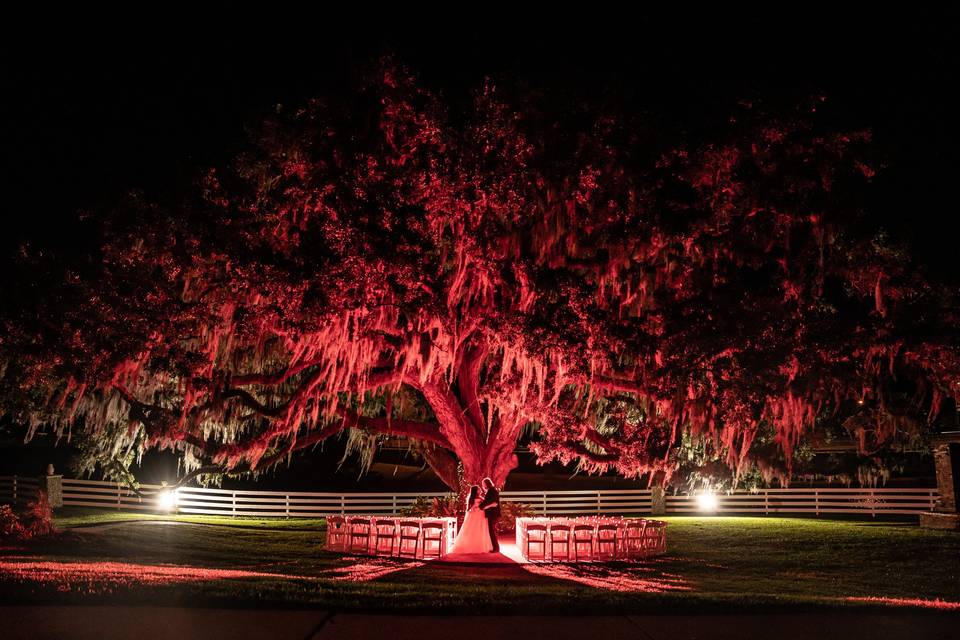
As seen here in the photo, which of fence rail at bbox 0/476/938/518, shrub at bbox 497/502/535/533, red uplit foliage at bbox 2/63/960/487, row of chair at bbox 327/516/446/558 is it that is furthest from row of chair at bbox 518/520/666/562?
fence rail at bbox 0/476/938/518

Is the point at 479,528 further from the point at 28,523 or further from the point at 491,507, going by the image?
the point at 28,523

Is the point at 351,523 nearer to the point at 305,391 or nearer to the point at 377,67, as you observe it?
the point at 305,391

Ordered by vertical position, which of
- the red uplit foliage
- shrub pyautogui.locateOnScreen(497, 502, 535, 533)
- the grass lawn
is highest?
the red uplit foliage

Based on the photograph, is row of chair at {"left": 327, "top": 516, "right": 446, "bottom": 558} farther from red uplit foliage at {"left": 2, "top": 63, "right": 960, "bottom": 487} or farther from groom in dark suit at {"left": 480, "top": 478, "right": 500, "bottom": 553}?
red uplit foliage at {"left": 2, "top": 63, "right": 960, "bottom": 487}

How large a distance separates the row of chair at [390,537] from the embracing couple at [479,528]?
0.46 metres

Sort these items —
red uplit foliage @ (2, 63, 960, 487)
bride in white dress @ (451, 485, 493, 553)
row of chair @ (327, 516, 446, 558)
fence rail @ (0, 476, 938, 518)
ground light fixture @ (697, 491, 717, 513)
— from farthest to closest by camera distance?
ground light fixture @ (697, 491, 717, 513) < fence rail @ (0, 476, 938, 518) < row of chair @ (327, 516, 446, 558) < bride in white dress @ (451, 485, 493, 553) < red uplit foliage @ (2, 63, 960, 487)

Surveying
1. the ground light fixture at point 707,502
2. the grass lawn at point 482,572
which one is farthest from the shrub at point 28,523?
the ground light fixture at point 707,502

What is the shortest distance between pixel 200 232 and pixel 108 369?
8.82 ft

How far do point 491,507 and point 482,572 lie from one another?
93.6 inches

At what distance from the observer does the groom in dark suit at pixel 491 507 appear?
15656mm

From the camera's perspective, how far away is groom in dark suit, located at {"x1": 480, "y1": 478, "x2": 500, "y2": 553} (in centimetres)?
1566

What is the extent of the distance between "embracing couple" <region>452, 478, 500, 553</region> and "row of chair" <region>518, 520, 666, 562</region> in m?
0.64

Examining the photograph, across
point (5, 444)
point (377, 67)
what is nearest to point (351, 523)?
point (377, 67)

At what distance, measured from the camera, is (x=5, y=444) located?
4528cm
